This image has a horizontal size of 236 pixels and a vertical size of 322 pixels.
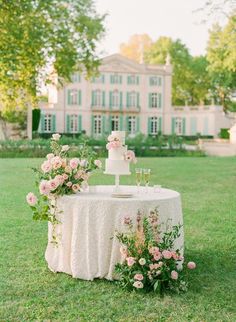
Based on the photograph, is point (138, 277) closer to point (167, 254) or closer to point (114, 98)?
point (167, 254)

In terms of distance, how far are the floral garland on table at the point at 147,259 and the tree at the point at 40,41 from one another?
11994 mm

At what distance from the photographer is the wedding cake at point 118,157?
18.4 feet

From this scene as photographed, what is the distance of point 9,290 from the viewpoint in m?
5.15

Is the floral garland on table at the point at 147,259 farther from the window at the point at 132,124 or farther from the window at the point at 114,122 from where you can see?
the window at the point at 132,124

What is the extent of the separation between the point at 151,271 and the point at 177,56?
172 ft

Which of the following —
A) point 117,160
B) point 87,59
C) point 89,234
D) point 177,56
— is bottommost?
Answer: point 89,234

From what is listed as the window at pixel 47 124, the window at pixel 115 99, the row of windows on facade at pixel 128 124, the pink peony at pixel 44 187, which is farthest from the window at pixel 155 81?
the pink peony at pixel 44 187

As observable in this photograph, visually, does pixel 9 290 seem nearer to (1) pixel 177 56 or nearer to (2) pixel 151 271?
(2) pixel 151 271

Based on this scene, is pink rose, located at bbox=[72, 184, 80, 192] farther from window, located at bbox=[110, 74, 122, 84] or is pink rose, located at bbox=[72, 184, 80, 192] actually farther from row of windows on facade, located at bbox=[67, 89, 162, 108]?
window, located at bbox=[110, 74, 122, 84]

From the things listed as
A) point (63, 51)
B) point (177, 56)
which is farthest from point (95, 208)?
point (177, 56)

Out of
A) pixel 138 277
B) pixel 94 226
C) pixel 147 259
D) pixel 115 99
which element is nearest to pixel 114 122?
pixel 115 99

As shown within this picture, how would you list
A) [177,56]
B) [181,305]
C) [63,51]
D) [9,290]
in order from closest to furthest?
[181,305]
[9,290]
[63,51]
[177,56]

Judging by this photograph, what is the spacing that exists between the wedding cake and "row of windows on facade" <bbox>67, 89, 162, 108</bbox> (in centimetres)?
4049

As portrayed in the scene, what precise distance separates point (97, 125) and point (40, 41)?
29769mm
